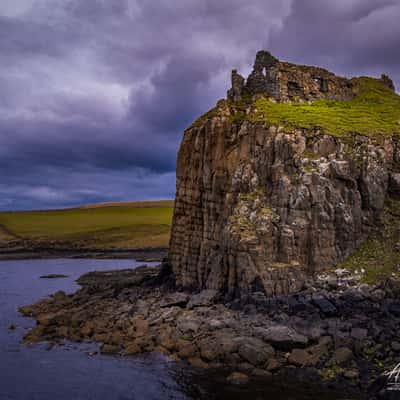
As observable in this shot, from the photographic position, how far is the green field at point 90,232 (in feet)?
471

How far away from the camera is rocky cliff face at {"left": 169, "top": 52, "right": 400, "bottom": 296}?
140ft

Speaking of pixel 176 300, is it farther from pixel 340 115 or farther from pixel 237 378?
pixel 340 115

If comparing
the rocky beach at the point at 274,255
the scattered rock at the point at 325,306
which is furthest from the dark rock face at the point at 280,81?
the scattered rock at the point at 325,306

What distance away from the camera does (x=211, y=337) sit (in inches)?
1417

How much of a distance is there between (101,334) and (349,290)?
2153cm

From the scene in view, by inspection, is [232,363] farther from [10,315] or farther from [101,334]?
[10,315]

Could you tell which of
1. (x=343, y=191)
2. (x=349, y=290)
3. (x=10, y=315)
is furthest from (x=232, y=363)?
(x=10, y=315)

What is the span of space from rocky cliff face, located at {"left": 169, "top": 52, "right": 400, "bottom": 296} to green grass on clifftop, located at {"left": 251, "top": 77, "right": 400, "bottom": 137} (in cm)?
50

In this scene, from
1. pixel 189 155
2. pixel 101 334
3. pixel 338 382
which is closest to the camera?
pixel 338 382

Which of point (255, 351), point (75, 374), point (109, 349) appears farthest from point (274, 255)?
point (75, 374)

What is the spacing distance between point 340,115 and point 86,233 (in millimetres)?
122267

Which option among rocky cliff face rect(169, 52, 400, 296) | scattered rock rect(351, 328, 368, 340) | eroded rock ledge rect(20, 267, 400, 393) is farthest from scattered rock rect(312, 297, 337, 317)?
scattered rock rect(351, 328, 368, 340)

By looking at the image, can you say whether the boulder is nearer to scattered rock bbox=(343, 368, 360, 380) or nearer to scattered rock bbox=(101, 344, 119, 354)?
scattered rock bbox=(343, 368, 360, 380)

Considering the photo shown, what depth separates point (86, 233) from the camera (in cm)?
15962
